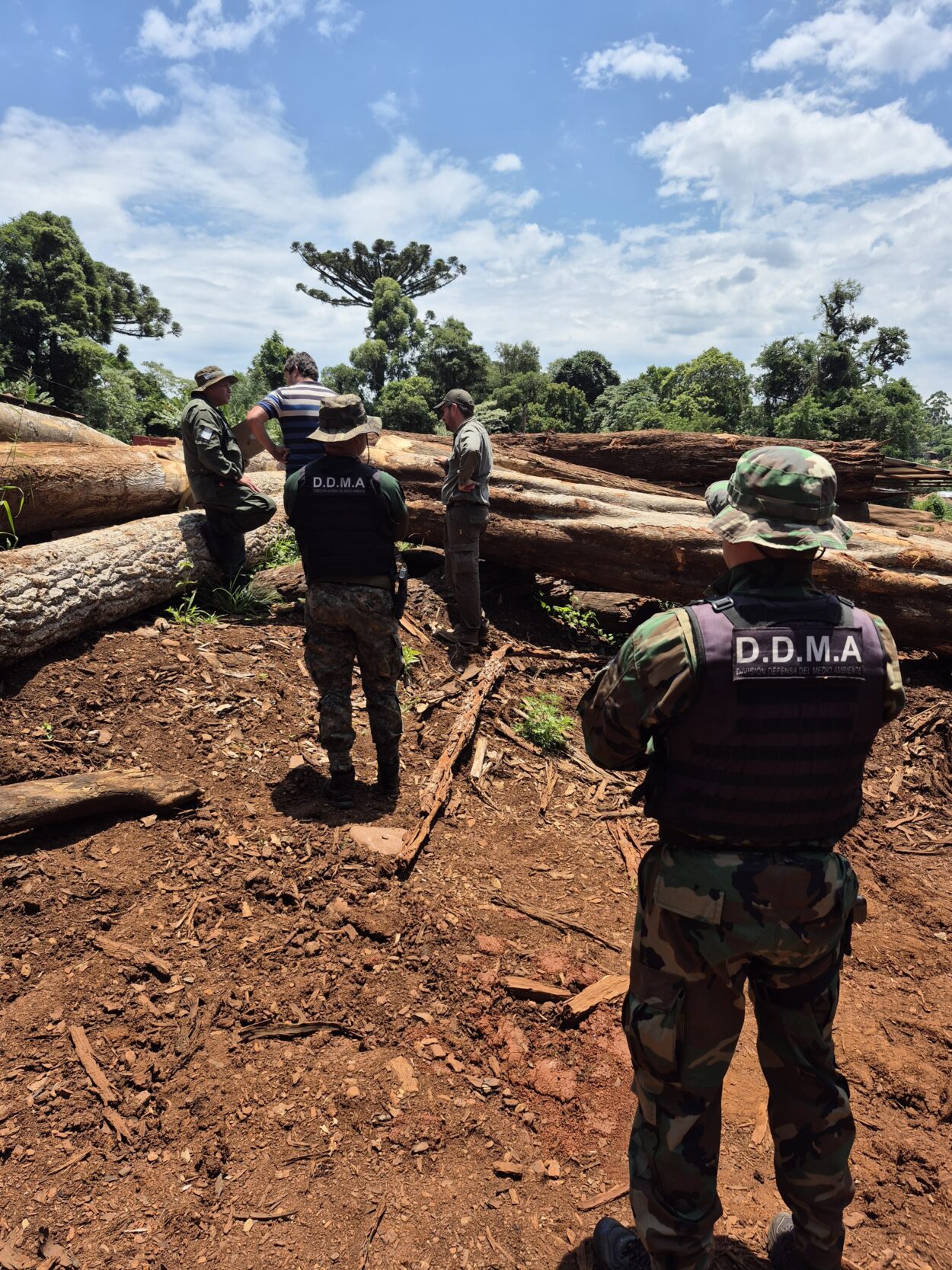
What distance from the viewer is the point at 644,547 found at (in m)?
6.56

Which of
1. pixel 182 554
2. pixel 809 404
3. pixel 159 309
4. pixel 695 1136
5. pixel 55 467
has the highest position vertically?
pixel 159 309

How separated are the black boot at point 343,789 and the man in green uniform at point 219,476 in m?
2.61

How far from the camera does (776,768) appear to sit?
1754mm

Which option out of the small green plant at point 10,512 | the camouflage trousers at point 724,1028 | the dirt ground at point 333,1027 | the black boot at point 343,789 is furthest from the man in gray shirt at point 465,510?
the camouflage trousers at point 724,1028

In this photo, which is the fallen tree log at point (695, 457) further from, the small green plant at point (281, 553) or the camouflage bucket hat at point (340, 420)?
the camouflage bucket hat at point (340, 420)

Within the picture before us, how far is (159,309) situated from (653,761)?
32.9 meters

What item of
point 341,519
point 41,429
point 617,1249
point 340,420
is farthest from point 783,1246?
point 41,429

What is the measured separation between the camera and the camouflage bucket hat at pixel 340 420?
3.67 m

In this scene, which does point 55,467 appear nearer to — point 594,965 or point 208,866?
point 208,866

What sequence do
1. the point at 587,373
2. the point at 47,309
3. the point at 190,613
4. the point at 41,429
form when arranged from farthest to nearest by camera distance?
the point at 587,373 < the point at 47,309 < the point at 41,429 < the point at 190,613

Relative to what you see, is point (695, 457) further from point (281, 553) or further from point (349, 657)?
point (349, 657)

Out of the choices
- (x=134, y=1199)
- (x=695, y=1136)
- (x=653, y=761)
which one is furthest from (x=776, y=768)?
(x=134, y=1199)

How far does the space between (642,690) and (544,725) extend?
3.36 m

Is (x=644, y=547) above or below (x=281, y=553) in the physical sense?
above
